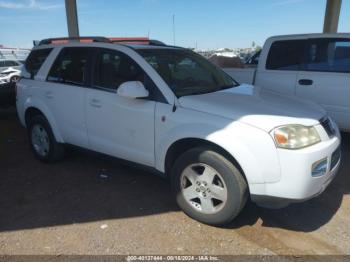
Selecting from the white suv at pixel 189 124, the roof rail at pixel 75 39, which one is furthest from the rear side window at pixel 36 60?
the roof rail at pixel 75 39

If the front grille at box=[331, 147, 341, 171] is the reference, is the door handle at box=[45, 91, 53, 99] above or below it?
above

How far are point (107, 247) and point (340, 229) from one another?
2.18 meters

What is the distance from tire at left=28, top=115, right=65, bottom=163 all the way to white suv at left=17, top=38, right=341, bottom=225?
0.03 metres

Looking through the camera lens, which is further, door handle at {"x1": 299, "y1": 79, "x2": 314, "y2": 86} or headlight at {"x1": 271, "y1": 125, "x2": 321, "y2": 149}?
door handle at {"x1": 299, "y1": 79, "x2": 314, "y2": 86}

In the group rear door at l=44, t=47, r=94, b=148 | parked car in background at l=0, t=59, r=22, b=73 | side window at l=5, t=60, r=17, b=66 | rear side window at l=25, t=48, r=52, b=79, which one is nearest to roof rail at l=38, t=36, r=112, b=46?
rear side window at l=25, t=48, r=52, b=79

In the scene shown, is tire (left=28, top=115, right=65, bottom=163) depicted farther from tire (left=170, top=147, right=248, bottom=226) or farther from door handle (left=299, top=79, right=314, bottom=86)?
door handle (left=299, top=79, right=314, bottom=86)

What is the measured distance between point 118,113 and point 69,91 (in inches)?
38.5

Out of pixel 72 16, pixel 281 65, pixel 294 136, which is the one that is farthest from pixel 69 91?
pixel 72 16

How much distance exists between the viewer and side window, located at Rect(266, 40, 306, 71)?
564 centimetres

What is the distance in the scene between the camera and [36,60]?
521cm

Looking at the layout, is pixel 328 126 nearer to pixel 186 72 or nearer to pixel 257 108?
pixel 257 108

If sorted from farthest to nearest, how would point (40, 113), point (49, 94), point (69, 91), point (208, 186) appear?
point (40, 113), point (49, 94), point (69, 91), point (208, 186)

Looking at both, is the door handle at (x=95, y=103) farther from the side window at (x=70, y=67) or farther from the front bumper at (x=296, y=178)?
the front bumper at (x=296, y=178)

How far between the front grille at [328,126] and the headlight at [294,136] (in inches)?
12.4
